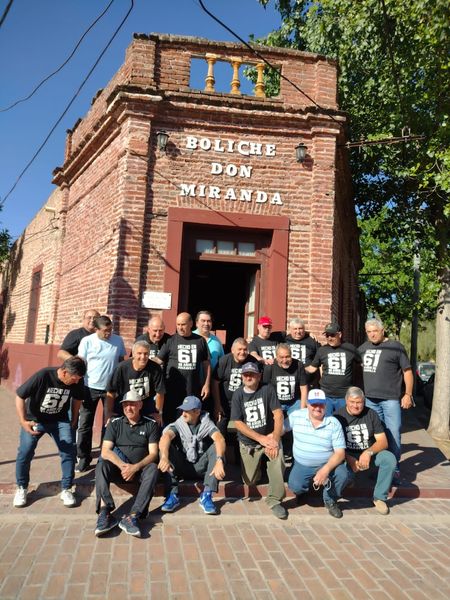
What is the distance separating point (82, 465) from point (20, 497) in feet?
3.16

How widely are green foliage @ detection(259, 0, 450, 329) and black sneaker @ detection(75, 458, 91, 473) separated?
7.56 m

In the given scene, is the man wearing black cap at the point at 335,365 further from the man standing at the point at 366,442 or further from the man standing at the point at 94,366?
the man standing at the point at 94,366

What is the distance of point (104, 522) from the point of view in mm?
4043

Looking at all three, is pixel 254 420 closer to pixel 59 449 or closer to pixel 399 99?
pixel 59 449

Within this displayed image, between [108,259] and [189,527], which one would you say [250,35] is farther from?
[189,527]

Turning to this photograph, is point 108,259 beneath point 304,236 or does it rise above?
beneath

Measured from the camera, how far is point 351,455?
5125 millimetres

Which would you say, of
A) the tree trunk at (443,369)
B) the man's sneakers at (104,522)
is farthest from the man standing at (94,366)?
the tree trunk at (443,369)

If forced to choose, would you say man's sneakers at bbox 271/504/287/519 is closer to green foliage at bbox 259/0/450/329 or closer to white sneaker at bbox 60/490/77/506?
white sneaker at bbox 60/490/77/506

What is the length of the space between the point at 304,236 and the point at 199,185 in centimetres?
193

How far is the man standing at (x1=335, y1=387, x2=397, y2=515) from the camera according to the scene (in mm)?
4938

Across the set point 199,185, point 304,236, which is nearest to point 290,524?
point 304,236

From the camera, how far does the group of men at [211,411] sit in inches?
181

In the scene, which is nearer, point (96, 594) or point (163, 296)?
point (96, 594)
